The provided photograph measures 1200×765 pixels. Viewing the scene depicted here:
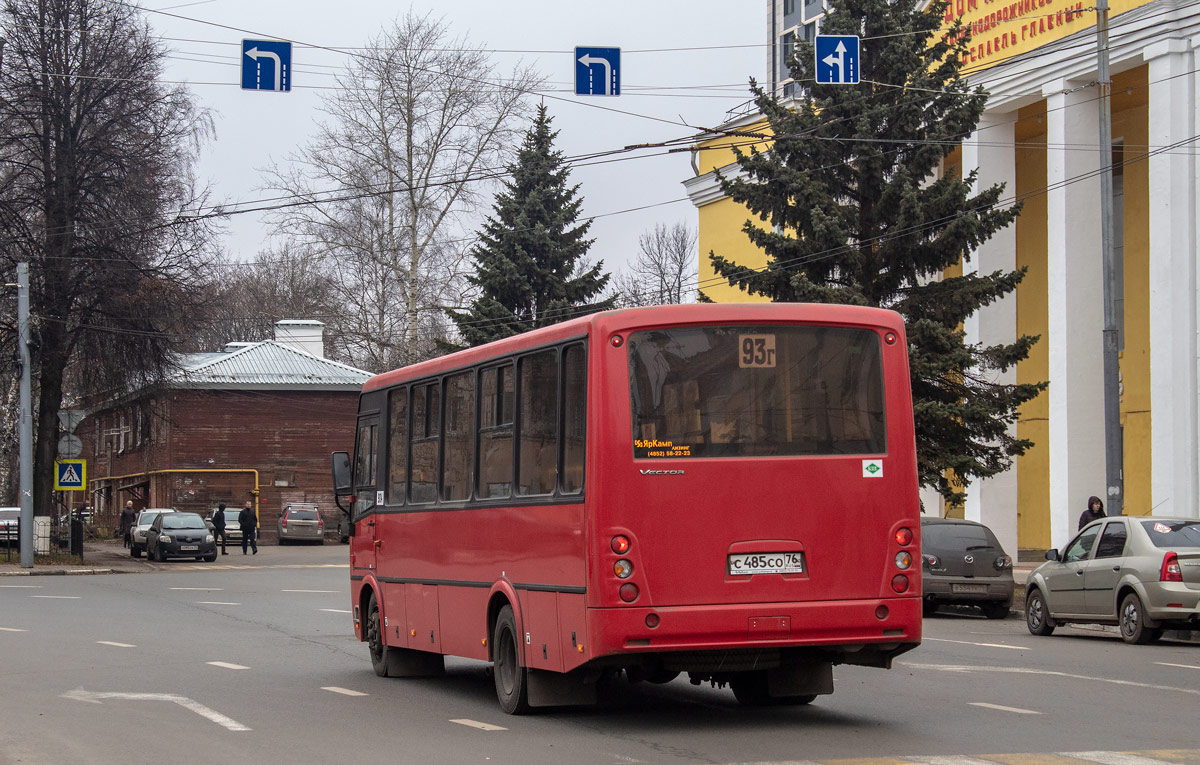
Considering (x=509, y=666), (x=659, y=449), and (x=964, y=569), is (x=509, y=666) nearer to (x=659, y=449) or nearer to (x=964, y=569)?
(x=659, y=449)

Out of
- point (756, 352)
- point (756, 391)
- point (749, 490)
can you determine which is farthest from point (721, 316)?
point (749, 490)

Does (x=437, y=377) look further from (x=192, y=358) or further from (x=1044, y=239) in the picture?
(x=192, y=358)

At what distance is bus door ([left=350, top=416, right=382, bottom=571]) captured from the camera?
15250mm

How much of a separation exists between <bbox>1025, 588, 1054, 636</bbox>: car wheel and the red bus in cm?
955

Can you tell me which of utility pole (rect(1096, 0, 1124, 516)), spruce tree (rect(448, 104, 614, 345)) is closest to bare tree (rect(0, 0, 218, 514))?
spruce tree (rect(448, 104, 614, 345))

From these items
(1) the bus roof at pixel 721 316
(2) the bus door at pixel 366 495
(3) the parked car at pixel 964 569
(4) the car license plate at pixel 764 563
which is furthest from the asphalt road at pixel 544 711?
Answer: (3) the parked car at pixel 964 569

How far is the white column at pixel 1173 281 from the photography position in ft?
104

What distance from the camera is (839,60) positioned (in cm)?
2275

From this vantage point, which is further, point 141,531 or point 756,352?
point 141,531

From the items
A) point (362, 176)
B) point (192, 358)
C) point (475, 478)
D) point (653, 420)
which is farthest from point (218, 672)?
point (192, 358)

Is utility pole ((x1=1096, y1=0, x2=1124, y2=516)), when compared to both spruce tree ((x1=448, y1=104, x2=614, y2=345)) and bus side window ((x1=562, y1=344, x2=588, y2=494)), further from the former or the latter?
spruce tree ((x1=448, y1=104, x2=614, y2=345))

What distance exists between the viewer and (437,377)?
13547 mm

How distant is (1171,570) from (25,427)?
30.9 meters

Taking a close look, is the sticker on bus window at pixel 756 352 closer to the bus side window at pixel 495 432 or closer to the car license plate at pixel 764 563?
the car license plate at pixel 764 563
